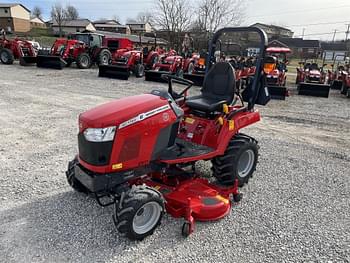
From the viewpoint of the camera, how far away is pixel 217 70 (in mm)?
3666

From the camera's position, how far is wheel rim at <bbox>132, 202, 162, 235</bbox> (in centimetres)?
253

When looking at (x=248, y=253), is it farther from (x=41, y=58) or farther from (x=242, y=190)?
(x=41, y=58)

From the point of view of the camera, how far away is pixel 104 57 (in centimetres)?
1584

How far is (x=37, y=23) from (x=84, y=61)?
3118 inches

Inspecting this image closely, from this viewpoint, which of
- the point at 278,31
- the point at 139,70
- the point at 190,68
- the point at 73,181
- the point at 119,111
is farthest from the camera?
the point at 278,31

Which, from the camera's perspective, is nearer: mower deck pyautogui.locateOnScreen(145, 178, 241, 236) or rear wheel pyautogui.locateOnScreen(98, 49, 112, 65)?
mower deck pyautogui.locateOnScreen(145, 178, 241, 236)

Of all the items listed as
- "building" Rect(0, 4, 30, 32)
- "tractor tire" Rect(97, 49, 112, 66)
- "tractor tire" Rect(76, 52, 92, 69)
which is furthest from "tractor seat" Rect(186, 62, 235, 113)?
"building" Rect(0, 4, 30, 32)

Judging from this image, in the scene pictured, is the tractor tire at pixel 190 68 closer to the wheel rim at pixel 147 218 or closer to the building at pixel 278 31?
the wheel rim at pixel 147 218

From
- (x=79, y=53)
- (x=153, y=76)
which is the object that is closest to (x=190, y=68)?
(x=153, y=76)

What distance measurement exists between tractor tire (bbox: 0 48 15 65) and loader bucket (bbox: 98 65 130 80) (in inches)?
241

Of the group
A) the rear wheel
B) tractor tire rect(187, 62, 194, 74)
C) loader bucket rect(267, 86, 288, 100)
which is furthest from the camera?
the rear wheel

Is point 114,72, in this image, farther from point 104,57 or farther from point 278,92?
point 278,92

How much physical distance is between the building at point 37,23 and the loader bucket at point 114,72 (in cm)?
7746

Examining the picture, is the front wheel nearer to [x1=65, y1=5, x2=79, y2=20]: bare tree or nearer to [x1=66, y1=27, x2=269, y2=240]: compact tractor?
[x1=66, y1=27, x2=269, y2=240]: compact tractor
